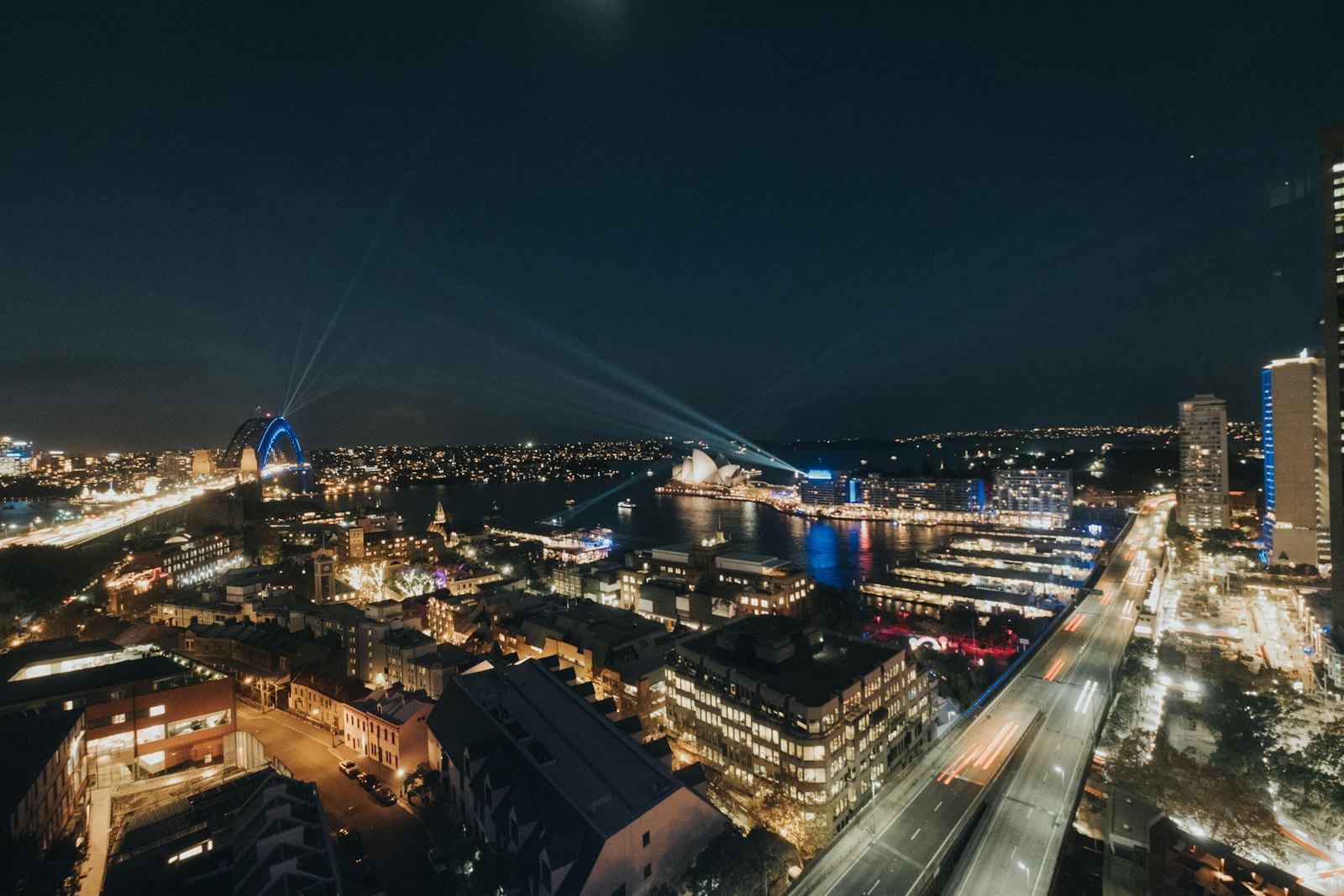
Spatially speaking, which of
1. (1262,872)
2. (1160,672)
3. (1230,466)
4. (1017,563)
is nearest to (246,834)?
(1262,872)

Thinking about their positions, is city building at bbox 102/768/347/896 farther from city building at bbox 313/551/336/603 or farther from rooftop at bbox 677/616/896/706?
city building at bbox 313/551/336/603

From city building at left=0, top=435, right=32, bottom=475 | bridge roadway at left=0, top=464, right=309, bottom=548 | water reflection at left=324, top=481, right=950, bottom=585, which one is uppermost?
city building at left=0, top=435, right=32, bottom=475

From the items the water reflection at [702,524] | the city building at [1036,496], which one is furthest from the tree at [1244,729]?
the city building at [1036,496]

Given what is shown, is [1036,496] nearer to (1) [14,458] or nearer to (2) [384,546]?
(2) [384,546]

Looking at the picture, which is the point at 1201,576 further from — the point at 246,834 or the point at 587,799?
the point at 246,834

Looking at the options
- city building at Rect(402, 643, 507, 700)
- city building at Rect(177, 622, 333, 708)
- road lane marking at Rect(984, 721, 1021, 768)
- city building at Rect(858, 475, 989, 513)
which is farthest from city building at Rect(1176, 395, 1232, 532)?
city building at Rect(177, 622, 333, 708)

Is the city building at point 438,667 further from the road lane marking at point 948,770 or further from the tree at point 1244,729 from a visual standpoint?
the tree at point 1244,729
